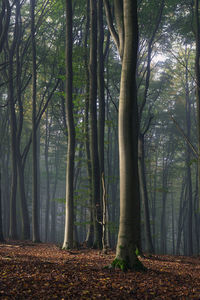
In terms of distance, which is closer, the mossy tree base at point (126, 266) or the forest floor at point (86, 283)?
the forest floor at point (86, 283)

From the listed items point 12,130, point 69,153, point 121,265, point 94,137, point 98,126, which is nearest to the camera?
point 121,265

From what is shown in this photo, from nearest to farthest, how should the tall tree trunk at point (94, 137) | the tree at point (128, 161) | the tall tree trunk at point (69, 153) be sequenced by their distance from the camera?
the tree at point (128, 161)
the tall tree trunk at point (69, 153)
the tall tree trunk at point (94, 137)

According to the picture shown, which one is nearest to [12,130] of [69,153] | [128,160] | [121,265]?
[69,153]

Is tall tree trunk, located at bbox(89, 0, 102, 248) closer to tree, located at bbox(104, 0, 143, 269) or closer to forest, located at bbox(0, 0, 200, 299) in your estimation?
forest, located at bbox(0, 0, 200, 299)

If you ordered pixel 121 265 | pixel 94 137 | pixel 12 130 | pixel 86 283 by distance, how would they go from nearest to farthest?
pixel 86 283
pixel 121 265
pixel 94 137
pixel 12 130

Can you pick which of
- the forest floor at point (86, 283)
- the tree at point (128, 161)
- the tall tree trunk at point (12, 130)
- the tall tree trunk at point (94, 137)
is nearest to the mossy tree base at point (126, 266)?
the tree at point (128, 161)

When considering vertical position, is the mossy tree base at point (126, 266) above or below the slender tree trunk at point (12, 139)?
below

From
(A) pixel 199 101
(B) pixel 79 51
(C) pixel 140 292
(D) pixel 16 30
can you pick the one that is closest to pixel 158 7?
(B) pixel 79 51

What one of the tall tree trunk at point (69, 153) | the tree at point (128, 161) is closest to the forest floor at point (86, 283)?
the tree at point (128, 161)

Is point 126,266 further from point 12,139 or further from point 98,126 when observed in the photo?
point 12,139

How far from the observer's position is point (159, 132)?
27812 millimetres

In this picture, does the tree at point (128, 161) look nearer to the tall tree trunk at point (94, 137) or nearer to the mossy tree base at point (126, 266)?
the mossy tree base at point (126, 266)

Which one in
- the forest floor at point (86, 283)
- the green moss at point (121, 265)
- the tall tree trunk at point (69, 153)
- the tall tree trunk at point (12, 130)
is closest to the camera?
the forest floor at point (86, 283)

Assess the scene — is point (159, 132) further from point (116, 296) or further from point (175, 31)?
point (116, 296)
